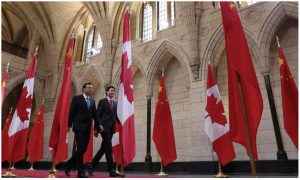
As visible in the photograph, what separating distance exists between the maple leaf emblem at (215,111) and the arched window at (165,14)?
524 cm

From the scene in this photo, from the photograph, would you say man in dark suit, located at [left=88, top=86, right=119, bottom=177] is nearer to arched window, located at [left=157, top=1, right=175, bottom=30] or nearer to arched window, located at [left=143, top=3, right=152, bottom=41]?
arched window, located at [left=157, top=1, right=175, bottom=30]

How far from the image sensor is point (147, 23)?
40.4 feet

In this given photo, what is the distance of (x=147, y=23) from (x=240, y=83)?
9607 mm

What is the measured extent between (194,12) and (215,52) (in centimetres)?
176

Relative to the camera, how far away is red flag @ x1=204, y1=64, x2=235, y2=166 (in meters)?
6.11

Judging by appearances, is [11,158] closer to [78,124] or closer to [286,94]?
[78,124]

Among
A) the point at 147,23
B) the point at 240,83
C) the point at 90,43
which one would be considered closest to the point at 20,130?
the point at 240,83

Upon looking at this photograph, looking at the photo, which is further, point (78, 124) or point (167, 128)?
point (167, 128)

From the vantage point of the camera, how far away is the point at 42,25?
47.4ft

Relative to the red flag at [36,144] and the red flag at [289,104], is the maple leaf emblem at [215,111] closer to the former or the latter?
the red flag at [289,104]

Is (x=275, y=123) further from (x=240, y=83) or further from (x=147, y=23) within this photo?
(x=147, y=23)

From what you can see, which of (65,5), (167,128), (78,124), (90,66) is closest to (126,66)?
(78,124)

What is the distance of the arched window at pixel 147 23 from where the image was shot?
39.7 feet

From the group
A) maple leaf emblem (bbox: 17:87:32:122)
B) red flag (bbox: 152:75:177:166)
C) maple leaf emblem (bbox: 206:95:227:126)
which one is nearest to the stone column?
red flag (bbox: 152:75:177:166)
